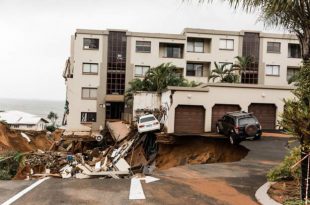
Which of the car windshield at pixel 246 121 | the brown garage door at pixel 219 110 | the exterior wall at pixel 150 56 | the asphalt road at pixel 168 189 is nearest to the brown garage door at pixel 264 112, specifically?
the brown garage door at pixel 219 110

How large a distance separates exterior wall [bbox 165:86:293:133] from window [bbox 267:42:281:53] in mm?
23650

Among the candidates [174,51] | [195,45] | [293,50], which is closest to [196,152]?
[174,51]

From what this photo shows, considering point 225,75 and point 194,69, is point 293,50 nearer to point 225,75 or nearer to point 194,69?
point 225,75

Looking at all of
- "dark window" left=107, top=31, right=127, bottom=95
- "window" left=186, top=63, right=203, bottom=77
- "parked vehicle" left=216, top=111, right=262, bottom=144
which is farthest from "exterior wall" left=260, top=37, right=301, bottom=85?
"parked vehicle" left=216, top=111, right=262, bottom=144

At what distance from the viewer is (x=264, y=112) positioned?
114 ft

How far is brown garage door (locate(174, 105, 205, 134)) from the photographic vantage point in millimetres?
33438

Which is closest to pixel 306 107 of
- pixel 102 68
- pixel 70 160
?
pixel 70 160

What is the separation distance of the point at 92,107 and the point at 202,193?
144 feet

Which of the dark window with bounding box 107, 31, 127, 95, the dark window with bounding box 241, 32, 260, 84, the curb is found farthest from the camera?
the dark window with bounding box 241, 32, 260, 84

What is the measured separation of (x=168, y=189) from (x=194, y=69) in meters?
46.6

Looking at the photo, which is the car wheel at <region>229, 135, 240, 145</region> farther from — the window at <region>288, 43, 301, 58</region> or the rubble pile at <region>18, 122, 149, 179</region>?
the window at <region>288, 43, 301, 58</region>

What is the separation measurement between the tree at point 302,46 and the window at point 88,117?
42957 millimetres

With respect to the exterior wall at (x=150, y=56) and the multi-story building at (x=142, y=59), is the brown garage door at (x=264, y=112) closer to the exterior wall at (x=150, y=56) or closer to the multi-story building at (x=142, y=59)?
the multi-story building at (x=142, y=59)

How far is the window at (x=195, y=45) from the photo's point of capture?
2178 inches
